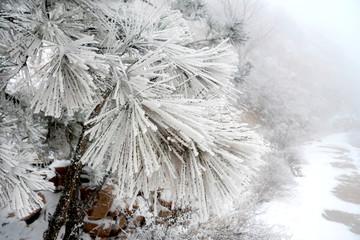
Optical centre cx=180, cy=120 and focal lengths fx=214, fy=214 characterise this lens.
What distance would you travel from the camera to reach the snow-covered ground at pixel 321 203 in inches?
237

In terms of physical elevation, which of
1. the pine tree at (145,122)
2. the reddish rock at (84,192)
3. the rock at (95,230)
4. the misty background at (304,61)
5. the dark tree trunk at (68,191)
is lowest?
the rock at (95,230)

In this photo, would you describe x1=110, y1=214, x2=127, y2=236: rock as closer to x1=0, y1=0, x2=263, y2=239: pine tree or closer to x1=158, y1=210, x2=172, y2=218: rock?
x1=158, y1=210, x2=172, y2=218: rock

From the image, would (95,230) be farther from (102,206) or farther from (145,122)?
(145,122)

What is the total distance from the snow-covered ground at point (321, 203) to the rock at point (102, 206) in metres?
3.04

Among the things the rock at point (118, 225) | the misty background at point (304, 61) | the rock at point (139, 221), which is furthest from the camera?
the misty background at point (304, 61)

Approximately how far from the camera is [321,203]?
8.12 m

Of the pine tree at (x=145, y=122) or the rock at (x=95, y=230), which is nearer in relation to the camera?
the pine tree at (x=145, y=122)

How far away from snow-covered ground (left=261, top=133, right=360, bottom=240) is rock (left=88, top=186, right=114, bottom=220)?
9.98ft

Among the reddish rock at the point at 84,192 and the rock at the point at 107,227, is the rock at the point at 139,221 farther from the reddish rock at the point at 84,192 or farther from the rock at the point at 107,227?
the reddish rock at the point at 84,192

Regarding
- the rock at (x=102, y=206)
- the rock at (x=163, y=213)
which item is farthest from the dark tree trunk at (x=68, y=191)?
the rock at (x=163, y=213)

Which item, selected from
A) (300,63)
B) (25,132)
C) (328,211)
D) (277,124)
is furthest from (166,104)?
(300,63)

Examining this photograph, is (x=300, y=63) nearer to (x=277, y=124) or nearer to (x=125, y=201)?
(x=277, y=124)

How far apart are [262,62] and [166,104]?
21.2m

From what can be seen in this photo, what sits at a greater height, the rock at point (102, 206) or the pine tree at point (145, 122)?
the pine tree at point (145, 122)
